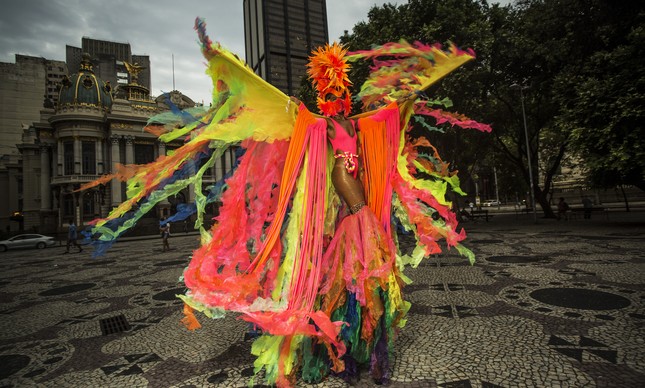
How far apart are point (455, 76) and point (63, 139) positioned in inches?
1643

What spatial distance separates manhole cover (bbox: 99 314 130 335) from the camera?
13.3 feet

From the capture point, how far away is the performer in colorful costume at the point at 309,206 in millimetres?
2342

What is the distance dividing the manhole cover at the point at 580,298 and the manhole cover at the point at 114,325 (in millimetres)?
5482

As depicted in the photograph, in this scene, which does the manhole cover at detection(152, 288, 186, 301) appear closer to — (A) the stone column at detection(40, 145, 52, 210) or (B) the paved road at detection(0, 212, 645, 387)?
(B) the paved road at detection(0, 212, 645, 387)

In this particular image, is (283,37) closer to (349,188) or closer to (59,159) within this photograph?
(59,159)

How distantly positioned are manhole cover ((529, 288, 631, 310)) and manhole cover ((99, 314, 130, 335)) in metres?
5.48

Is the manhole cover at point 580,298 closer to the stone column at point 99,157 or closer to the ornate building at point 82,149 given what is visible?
the ornate building at point 82,149

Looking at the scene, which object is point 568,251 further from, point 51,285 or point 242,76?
point 51,285

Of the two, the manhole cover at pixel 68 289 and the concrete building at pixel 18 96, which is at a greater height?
the concrete building at pixel 18 96

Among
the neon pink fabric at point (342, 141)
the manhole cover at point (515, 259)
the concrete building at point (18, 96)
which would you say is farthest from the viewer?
the concrete building at point (18, 96)

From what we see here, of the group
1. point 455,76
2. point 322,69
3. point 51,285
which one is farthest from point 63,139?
point 322,69

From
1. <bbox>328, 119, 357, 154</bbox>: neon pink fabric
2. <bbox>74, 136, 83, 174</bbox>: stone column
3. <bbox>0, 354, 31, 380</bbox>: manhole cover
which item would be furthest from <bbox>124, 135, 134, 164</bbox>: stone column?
<bbox>328, 119, 357, 154</bbox>: neon pink fabric

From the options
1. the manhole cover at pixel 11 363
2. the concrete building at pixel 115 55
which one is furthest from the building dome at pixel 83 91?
the manhole cover at pixel 11 363

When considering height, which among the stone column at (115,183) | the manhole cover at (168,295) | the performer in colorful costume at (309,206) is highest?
the stone column at (115,183)
